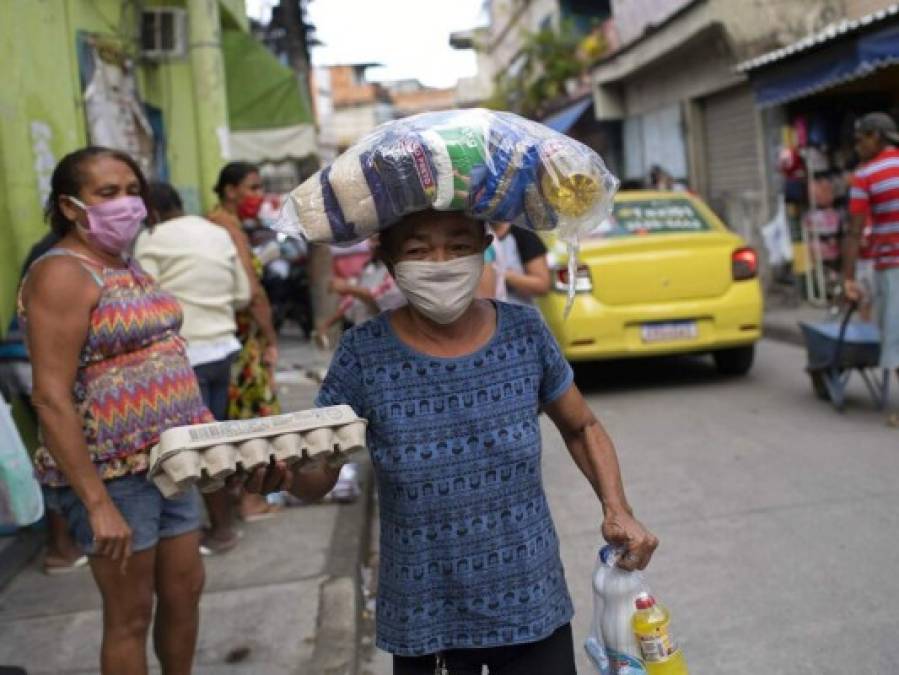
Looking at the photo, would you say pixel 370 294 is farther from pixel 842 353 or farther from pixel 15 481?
pixel 842 353

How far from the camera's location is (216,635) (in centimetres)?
420

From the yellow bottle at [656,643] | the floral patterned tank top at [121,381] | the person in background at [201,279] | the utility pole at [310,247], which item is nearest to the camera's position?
the yellow bottle at [656,643]

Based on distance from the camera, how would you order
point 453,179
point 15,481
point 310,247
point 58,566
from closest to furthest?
point 453,179 → point 15,481 → point 58,566 → point 310,247

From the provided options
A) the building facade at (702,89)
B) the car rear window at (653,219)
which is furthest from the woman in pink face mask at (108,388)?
the building facade at (702,89)

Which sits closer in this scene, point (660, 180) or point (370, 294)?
point (370, 294)

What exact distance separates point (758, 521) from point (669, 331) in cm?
360

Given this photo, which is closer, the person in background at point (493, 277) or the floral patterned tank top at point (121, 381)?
the floral patterned tank top at point (121, 381)

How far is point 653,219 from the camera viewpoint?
9.27 meters

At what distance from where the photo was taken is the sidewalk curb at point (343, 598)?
12.8 ft

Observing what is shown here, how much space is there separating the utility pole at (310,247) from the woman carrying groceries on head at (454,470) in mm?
10351

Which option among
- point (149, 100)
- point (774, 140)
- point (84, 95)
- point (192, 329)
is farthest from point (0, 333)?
point (774, 140)

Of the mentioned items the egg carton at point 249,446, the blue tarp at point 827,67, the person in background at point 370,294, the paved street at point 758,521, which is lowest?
the paved street at point 758,521

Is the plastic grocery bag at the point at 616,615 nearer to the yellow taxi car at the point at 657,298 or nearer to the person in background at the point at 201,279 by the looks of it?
the person in background at the point at 201,279

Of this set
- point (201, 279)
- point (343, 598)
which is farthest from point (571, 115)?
point (343, 598)
